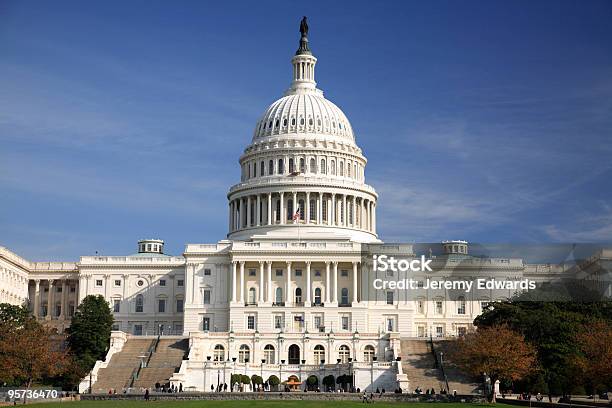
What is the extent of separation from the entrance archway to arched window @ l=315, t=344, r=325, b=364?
6.86 feet

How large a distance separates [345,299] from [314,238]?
11550 millimetres

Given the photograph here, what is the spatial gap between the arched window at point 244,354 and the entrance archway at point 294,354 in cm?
458

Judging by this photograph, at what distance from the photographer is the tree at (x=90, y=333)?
130 meters

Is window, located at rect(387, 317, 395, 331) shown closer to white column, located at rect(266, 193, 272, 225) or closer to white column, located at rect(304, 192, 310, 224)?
white column, located at rect(304, 192, 310, 224)

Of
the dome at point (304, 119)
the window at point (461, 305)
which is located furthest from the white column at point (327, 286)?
the dome at point (304, 119)

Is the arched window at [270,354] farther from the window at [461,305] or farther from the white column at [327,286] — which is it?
the window at [461,305]

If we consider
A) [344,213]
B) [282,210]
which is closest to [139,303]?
[282,210]

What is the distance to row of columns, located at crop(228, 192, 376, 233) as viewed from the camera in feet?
533

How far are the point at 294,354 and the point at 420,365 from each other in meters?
17.8

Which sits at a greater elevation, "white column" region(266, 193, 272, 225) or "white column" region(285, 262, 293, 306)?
"white column" region(266, 193, 272, 225)

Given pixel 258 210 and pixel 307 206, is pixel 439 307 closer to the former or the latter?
pixel 307 206

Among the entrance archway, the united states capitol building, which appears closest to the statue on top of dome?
the united states capitol building

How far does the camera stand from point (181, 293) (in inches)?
6319

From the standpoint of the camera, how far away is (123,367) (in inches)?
4892
